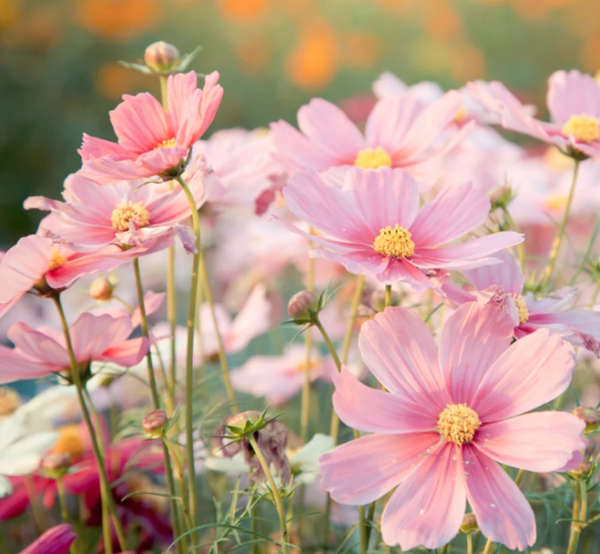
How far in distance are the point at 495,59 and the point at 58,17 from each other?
1814 mm

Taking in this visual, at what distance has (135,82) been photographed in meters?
2.72

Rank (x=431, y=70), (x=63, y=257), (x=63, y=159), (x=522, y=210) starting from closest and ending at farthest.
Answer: (x=63, y=257) → (x=522, y=210) → (x=63, y=159) → (x=431, y=70)

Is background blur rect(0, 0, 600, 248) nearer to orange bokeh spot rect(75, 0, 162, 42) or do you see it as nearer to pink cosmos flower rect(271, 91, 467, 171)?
orange bokeh spot rect(75, 0, 162, 42)

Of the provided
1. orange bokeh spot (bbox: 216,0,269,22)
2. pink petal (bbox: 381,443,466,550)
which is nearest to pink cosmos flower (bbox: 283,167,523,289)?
pink petal (bbox: 381,443,466,550)

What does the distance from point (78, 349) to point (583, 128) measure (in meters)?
0.41

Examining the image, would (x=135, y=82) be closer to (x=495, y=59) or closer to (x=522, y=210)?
(x=495, y=59)

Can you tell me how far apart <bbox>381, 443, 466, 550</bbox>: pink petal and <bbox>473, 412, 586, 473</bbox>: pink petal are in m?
0.02

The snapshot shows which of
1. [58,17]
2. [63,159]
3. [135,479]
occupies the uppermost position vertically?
[58,17]

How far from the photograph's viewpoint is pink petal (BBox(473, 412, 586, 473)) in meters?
0.34

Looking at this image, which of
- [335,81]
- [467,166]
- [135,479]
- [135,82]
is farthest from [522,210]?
[335,81]

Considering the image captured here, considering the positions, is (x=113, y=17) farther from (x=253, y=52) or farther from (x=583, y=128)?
(x=583, y=128)

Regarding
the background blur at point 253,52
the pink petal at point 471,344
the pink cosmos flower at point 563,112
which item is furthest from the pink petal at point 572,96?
the background blur at point 253,52

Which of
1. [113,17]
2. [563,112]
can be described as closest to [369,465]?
[563,112]

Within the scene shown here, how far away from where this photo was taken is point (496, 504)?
1.16ft
